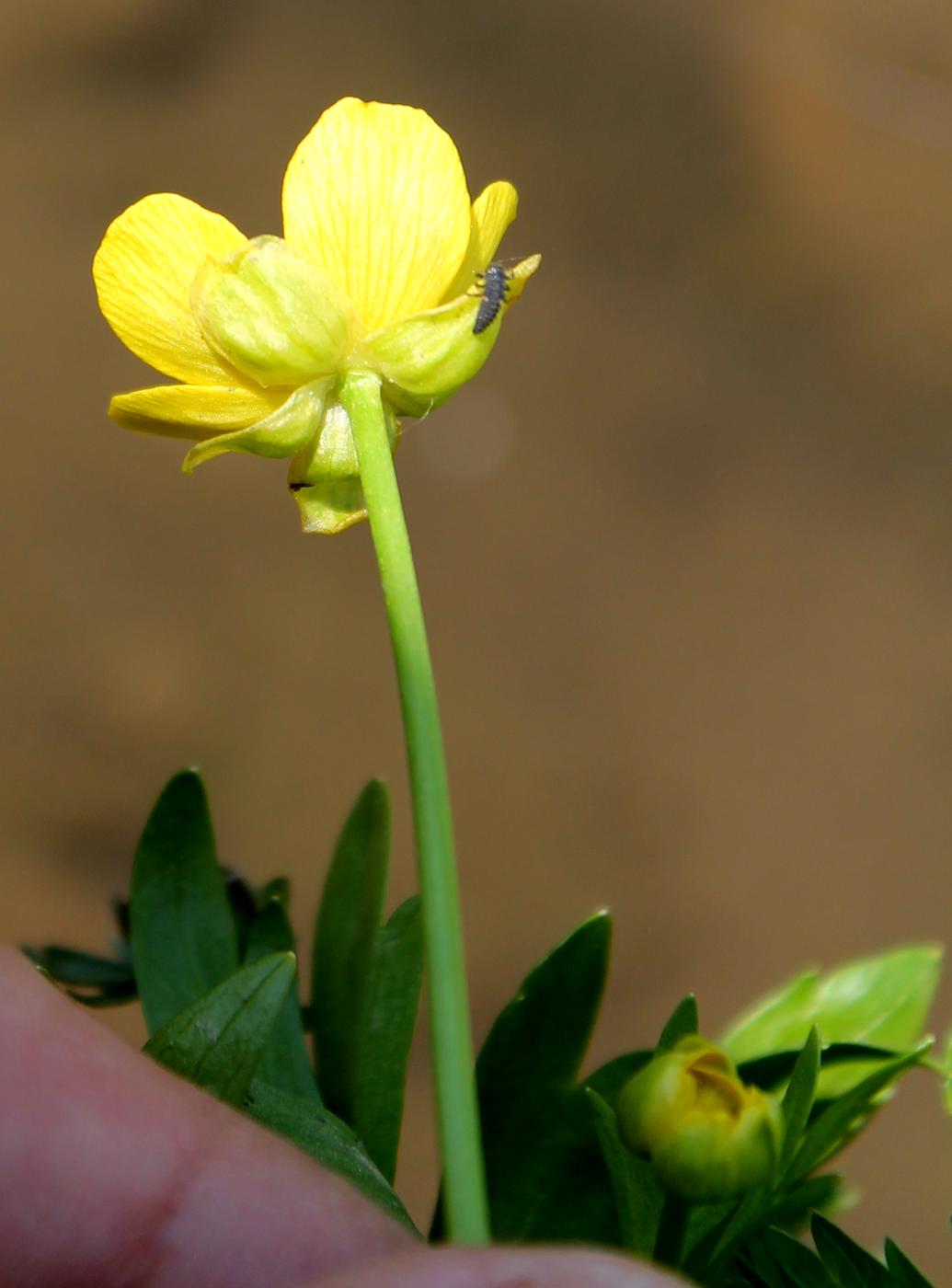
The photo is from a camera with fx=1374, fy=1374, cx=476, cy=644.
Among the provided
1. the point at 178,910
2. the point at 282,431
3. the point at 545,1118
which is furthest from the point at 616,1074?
the point at 282,431

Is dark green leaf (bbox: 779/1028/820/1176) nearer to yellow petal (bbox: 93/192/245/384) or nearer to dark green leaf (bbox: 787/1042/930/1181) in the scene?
dark green leaf (bbox: 787/1042/930/1181)

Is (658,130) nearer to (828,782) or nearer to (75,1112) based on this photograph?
(828,782)

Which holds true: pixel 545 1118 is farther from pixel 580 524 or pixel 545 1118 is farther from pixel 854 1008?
pixel 580 524

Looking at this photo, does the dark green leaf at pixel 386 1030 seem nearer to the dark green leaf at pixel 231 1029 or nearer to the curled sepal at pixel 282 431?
the dark green leaf at pixel 231 1029

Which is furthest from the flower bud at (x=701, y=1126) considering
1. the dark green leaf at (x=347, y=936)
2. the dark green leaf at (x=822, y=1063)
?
the dark green leaf at (x=347, y=936)

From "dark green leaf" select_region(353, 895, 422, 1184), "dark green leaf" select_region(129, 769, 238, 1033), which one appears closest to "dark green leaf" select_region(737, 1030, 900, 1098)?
"dark green leaf" select_region(353, 895, 422, 1184)
